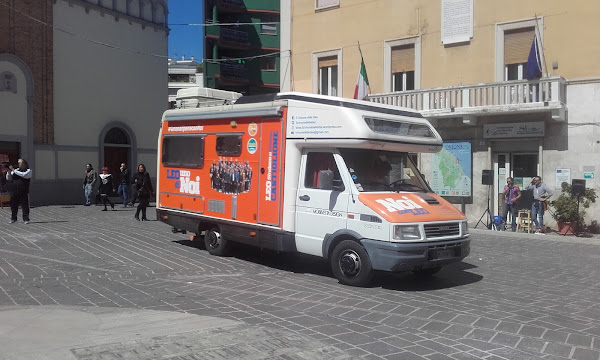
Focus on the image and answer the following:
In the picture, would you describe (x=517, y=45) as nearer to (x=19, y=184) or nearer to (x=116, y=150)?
(x=19, y=184)

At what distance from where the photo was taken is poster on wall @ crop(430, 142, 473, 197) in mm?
18562

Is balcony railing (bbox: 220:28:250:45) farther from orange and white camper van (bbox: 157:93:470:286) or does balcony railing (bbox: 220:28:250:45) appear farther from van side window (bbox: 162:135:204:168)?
orange and white camper van (bbox: 157:93:470:286)

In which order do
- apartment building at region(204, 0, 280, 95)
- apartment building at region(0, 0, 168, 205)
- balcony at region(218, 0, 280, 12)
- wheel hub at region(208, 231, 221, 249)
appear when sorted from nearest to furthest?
1. wheel hub at region(208, 231, 221, 249)
2. apartment building at region(0, 0, 168, 205)
3. apartment building at region(204, 0, 280, 95)
4. balcony at region(218, 0, 280, 12)

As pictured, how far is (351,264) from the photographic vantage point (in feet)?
26.5

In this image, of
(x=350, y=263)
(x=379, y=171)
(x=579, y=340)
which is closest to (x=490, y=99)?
(x=379, y=171)

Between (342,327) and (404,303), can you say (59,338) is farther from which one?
(404,303)

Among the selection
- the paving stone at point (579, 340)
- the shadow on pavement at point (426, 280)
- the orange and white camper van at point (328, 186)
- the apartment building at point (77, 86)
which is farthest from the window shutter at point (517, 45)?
the apartment building at point (77, 86)

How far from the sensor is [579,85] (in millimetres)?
16391

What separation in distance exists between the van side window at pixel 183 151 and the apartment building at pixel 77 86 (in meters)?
12.7

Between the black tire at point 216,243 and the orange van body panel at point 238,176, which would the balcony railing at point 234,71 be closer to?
the orange van body panel at point 238,176

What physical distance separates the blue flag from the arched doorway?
17561 mm

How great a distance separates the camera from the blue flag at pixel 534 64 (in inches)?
643

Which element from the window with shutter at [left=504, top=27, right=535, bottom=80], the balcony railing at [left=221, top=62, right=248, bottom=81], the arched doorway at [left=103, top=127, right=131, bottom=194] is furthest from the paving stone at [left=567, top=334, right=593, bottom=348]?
the balcony railing at [left=221, top=62, right=248, bottom=81]

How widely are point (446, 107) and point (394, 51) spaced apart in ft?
10.9
